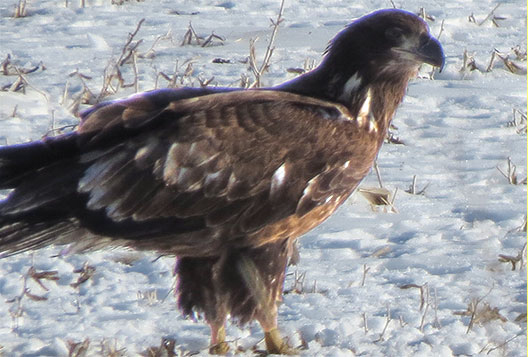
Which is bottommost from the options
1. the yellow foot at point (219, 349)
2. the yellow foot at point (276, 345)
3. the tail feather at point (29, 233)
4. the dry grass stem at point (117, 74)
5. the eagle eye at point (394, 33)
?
the dry grass stem at point (117, 74)

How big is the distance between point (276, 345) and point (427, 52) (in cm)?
133

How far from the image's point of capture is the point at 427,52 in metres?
5.55

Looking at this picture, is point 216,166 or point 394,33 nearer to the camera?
point 216,166

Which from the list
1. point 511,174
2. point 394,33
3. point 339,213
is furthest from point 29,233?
point 511,174

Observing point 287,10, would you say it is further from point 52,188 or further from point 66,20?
point 52,188

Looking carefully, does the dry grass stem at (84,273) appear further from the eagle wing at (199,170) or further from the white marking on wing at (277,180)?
the white marking on wing at (277,180)

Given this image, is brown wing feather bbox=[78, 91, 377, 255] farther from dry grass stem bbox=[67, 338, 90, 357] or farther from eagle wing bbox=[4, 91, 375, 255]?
dry grass stem bbox=[67, 338, 90, 357]

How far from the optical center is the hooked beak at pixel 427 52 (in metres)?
5.53

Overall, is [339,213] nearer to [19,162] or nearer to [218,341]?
[218,341]

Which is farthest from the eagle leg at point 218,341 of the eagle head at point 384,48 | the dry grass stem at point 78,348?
the eagle head at point 384,48

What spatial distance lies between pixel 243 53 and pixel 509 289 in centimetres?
395

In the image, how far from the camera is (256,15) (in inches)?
421

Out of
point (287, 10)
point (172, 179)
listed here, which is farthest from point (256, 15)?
point (172, 179)

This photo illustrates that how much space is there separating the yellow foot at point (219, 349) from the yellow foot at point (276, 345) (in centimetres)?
17
